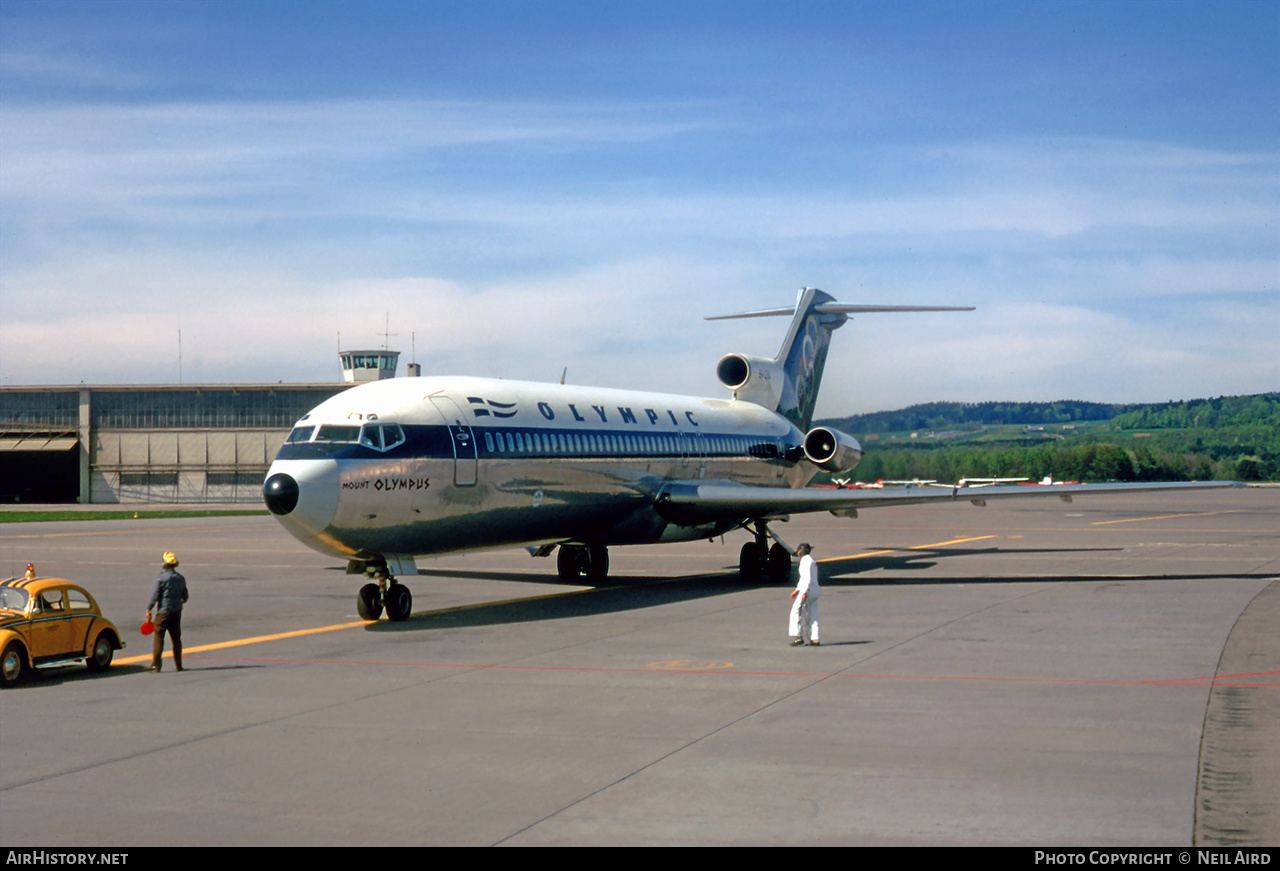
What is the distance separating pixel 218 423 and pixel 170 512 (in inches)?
809

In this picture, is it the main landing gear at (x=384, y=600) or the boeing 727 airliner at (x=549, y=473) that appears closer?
the boeing 727 airliner at (x=549, y=473)

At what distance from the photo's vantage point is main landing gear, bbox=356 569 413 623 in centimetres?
1948

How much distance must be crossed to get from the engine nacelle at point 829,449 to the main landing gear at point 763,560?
18.3ft

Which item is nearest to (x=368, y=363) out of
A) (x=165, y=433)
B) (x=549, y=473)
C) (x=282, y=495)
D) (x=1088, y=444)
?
(x=165, y=433)

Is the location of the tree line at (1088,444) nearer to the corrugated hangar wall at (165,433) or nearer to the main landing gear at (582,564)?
the main landing gear at (582,564)

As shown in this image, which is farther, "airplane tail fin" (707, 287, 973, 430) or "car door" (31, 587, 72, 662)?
"airplane tail fin" (707, 287, 973, 430)

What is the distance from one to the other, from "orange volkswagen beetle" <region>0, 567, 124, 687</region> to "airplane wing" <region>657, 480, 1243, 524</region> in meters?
13.3

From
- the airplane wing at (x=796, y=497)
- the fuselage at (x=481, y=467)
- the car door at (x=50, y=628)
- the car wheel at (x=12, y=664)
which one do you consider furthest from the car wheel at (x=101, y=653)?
the airplane wing at (x=796, y=497)

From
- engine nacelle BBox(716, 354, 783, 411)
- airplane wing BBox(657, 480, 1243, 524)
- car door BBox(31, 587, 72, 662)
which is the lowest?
car door BBox(31, 587, 72, 662)

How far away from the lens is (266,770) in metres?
9.72

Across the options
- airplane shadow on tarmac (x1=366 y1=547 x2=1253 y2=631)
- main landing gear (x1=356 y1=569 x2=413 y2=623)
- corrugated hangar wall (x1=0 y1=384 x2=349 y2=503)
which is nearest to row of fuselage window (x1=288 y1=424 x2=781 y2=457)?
main landing gear (x1=356 y1=569 x2=413 y2=623)

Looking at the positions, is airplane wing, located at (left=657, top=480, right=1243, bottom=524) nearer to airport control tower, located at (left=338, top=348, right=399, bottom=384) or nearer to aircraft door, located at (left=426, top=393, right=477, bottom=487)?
aircraft door, located at (left=426, top=393, right=477, bottom=487)

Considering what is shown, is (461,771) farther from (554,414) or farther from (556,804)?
(554,414)

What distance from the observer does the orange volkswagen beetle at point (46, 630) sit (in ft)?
46.0
